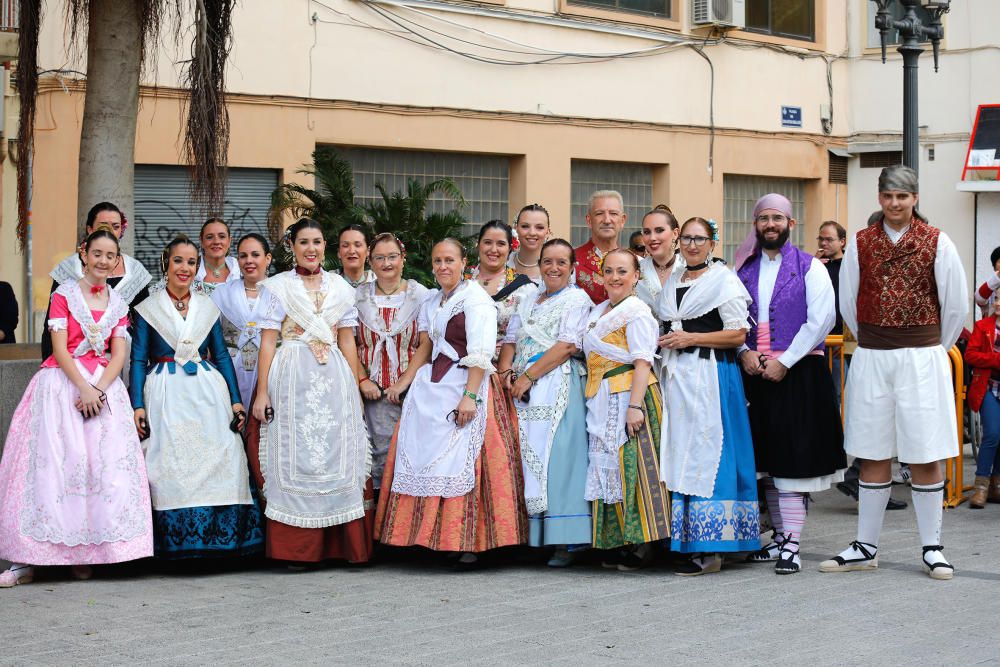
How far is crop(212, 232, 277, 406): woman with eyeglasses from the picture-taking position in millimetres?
8094

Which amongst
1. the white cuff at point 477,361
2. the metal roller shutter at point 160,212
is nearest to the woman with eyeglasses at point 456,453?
the white cuff at point 477,361

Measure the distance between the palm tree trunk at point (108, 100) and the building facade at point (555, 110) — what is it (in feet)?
12.0

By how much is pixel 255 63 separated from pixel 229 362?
6625 mm

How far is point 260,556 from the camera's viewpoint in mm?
7930

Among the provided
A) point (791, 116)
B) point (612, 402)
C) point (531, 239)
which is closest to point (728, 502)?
point (612, 402)

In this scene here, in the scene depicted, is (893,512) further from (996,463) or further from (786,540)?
(786,540)

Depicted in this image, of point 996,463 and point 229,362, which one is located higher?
point 229,362

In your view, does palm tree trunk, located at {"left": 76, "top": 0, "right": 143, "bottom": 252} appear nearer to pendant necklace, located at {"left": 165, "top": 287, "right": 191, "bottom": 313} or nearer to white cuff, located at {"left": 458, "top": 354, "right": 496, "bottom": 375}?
pendant necklace, located at {"left": 165, "top": 287, "right": 191, "bottom": 313}

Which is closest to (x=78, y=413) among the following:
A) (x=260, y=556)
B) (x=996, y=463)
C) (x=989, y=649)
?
(x=260, y=556)

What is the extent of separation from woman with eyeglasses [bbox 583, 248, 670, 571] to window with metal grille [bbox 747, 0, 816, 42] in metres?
10.7

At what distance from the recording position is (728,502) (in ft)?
24.3

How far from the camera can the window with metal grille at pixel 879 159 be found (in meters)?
18.4

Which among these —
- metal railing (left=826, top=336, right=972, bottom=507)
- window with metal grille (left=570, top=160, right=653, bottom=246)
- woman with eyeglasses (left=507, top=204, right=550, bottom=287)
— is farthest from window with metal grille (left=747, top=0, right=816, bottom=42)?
woman with eyeglasses (left=507, top=204, right=550, bottom=287)

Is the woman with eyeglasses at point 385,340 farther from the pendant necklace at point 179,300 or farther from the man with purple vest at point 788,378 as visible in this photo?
the man with purple vest at point 788,378
